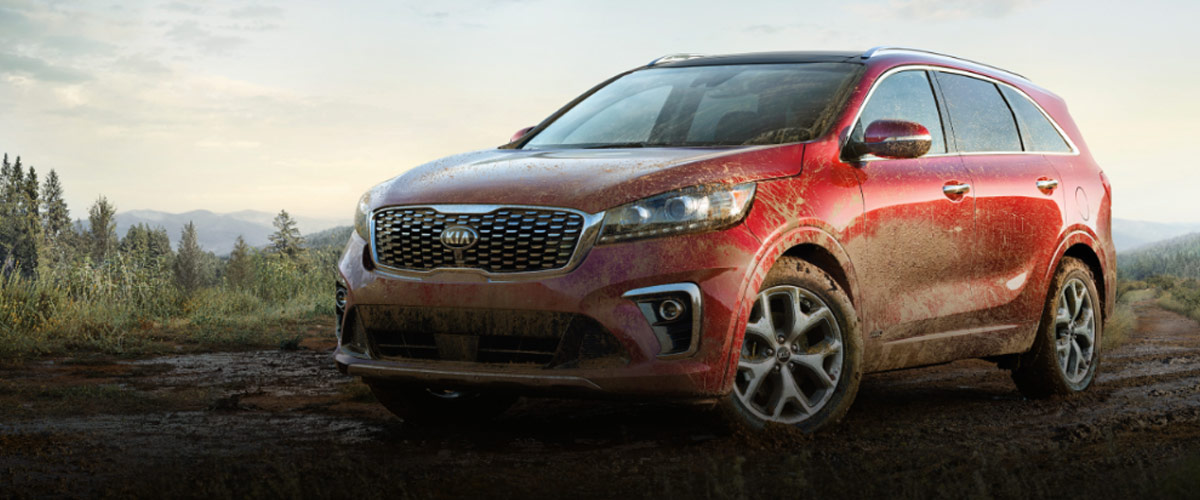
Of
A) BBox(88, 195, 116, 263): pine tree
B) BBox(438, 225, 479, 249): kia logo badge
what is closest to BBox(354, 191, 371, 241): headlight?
BBox(438, 225, 479, 249): kia logo badge

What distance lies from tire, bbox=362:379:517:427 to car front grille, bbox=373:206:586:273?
87cm

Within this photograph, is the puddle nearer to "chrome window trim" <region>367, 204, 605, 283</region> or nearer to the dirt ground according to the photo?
the dirt ground

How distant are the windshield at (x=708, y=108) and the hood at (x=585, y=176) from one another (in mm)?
368

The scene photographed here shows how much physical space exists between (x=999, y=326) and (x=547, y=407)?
2.45 m

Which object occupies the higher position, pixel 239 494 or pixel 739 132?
pixel 739 132

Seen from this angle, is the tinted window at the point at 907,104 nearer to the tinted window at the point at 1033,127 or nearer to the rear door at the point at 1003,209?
the rear door at the point at 1003,209

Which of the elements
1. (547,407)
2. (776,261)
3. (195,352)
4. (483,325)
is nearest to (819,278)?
(776,261)

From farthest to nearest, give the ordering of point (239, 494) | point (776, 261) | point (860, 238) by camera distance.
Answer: point (860, 238), point (776, 261), point (239, 494)

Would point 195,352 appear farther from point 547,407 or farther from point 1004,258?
point 1004,258

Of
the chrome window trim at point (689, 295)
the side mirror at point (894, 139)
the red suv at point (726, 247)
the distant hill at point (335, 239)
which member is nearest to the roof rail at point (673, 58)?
the red suv at point (726, 247)

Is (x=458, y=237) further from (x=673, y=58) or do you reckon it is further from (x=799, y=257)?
(x=673, y=58)

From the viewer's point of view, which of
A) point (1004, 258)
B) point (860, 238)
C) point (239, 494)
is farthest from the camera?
point (1004, 258)

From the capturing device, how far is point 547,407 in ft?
20.1

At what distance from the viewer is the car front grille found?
4.29 m
